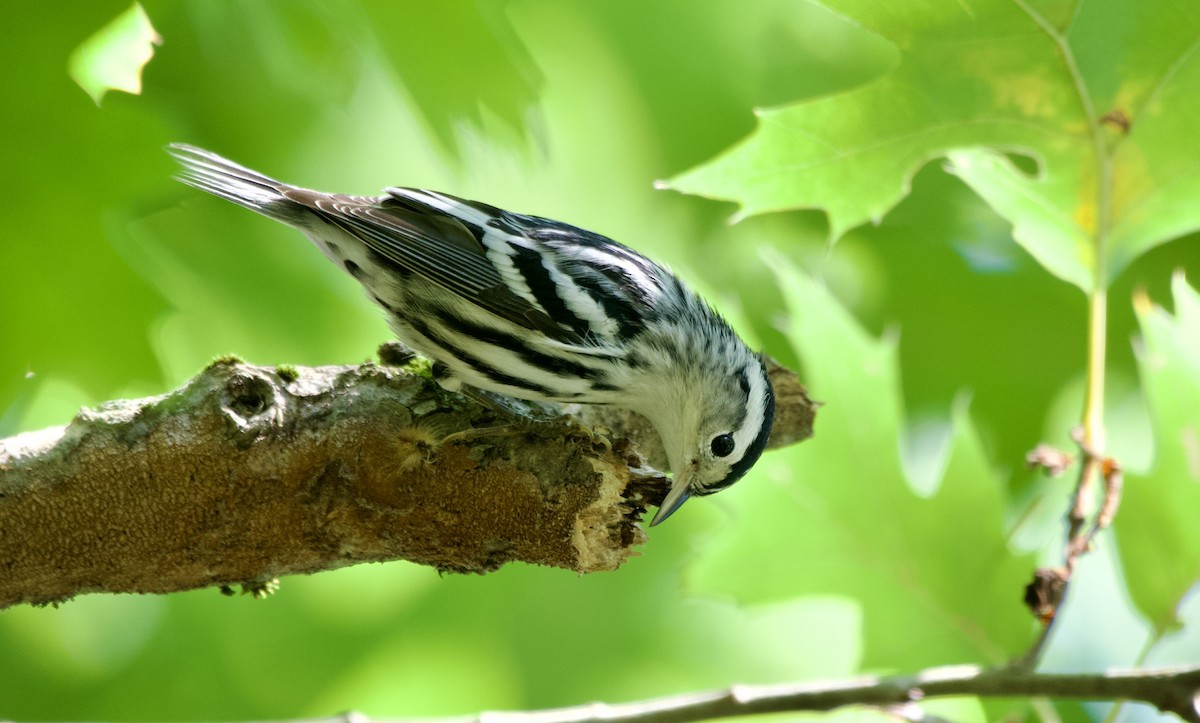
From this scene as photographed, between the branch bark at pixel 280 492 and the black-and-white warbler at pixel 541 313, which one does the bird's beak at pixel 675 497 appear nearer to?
the black-and-white warbler at pixel 541 313

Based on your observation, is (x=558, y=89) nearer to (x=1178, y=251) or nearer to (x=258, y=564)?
(x=1178, y=251)

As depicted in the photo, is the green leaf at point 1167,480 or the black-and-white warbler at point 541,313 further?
the green leaf at point 1167,480

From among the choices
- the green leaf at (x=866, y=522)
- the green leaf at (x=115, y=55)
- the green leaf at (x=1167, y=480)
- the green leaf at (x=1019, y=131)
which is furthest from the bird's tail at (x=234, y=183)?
the green leaf at (x=1167, y=480)

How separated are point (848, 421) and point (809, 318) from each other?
0.68ft

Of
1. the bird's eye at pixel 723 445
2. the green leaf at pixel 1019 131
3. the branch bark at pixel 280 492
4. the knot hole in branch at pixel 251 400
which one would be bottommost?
the branch bark at pixel 280 492

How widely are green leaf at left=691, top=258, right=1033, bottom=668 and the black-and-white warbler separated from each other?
407 millimetres

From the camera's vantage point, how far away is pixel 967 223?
306 cm

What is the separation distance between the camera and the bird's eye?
147 cm

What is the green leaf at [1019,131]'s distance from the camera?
61.2 inches

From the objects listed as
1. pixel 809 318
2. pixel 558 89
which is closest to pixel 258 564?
pixel 809 318

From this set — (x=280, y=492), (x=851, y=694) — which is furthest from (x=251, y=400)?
(x=851, y=694)

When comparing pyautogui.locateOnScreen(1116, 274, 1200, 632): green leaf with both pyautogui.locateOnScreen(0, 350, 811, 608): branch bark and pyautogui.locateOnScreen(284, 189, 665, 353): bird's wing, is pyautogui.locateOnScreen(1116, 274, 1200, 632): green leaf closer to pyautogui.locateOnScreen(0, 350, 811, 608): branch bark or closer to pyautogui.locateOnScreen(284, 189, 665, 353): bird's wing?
pyautogui.locateOnScreen(284, 189, 665, 353): bird's wing

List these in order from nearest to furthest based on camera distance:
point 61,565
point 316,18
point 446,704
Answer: point 61,565
point 316,18
point 446,704

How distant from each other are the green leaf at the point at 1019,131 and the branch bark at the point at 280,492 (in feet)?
1.96
